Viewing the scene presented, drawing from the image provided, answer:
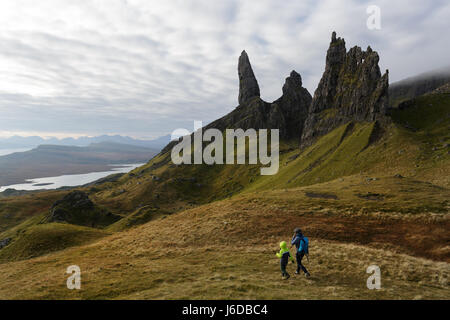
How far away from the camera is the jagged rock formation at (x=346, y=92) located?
101 m

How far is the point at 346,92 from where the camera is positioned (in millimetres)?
125750

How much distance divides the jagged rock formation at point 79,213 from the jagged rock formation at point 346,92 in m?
112

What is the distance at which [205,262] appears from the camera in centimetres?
2286

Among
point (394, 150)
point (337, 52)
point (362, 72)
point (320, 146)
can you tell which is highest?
point (337, 52)

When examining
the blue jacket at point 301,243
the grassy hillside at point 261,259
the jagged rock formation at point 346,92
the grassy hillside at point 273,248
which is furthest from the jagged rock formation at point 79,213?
the jagged rock formation at point 346,92

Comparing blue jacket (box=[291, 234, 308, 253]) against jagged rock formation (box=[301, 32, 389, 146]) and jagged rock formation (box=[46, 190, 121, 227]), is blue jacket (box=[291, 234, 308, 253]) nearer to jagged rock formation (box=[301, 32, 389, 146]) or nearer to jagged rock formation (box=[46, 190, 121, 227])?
jagged rock formation (box=[46, 190, 121, 227])

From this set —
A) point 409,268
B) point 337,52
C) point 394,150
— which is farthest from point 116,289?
point 337,52

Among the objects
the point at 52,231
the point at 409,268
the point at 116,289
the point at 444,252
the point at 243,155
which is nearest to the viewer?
the point at 116,289

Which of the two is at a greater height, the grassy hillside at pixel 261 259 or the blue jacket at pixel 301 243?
the blue jacket at pixel 301 243

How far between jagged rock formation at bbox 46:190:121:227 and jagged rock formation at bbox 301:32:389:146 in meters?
112

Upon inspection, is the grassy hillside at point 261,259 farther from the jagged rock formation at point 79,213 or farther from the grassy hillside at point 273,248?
the jagged rock formation at point 79,213

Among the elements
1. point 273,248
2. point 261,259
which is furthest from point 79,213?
point 261,259
